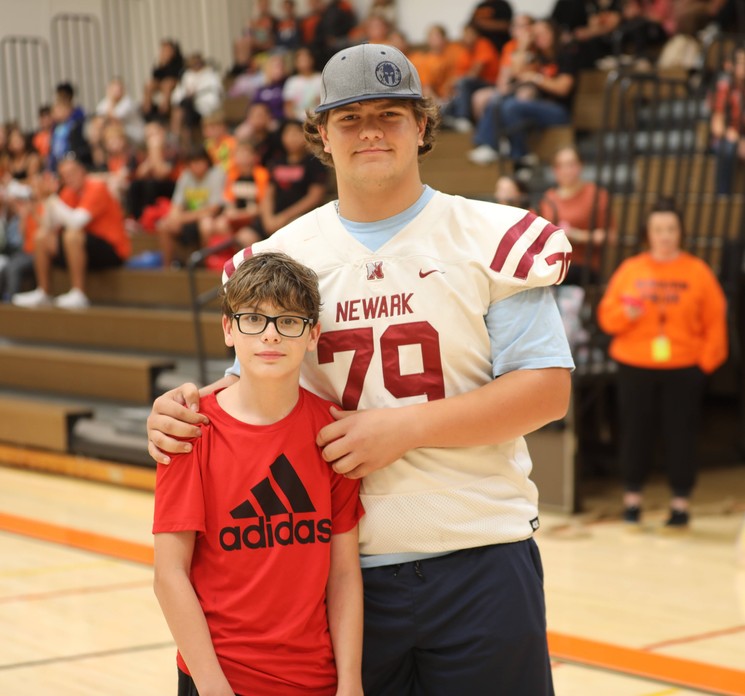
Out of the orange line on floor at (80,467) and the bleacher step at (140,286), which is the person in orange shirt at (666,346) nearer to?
the orange line on floor at (80,467)

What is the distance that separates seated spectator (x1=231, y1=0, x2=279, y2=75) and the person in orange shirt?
27.4 ft

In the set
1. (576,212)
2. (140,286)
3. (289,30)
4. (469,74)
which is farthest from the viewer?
A: (289,30)

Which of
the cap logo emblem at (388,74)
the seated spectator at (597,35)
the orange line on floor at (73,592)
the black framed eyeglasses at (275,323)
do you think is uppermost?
the seated spectator at (597,35)

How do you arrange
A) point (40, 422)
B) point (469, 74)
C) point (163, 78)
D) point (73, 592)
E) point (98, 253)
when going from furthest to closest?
point (163, 78) < point (469, 74) < point (98, 253) < point (40, 422) < point (73, 592)

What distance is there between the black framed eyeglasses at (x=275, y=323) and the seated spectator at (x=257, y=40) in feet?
39.1

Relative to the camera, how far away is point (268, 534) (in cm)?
220

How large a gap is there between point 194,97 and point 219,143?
7.47 ft

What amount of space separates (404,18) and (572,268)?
717cm

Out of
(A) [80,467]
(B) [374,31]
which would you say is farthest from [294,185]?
(B) [374,31]

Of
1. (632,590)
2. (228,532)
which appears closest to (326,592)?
(228,532)

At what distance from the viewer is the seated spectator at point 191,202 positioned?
1025cm

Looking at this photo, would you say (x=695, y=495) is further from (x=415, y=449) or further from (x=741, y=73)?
(x=415, y=449)

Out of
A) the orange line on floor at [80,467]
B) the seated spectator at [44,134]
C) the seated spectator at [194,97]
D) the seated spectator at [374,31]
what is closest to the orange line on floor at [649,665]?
the orange line on floor at [80,467]

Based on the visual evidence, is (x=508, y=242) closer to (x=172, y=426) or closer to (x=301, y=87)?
(x=172, y=426)
